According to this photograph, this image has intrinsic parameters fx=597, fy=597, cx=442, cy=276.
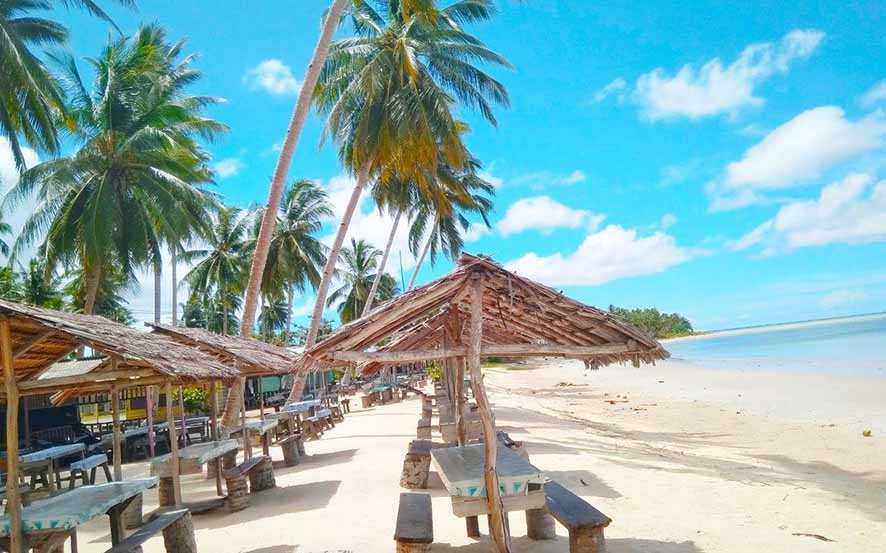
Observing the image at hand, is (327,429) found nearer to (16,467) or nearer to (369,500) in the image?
(369,500)

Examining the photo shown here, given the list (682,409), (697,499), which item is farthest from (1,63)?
(682,409)

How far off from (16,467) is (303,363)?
2155mm

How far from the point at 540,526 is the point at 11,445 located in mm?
4165

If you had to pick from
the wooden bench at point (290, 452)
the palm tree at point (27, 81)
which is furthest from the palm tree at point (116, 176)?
the wooden bench at point (290, 452)

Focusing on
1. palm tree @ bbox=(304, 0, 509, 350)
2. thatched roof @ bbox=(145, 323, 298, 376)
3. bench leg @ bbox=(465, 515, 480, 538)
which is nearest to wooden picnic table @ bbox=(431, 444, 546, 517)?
bench leg @ bbox=(465, 515, 480, 538)

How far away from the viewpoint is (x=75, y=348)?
18.8ft

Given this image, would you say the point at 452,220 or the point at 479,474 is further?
the point at 452,220

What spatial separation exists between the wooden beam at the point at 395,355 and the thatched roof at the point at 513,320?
25mm

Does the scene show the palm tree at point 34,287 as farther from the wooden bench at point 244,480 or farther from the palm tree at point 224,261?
the wooden bench at point 244,480

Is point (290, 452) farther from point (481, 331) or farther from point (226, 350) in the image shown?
point (481, 331)

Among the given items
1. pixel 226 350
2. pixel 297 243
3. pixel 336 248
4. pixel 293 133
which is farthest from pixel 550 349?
pixel 297 243

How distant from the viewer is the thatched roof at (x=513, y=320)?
4.51 meters

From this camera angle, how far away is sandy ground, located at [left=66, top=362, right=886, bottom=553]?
5.32m

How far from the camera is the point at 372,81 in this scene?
13719 millimetres
